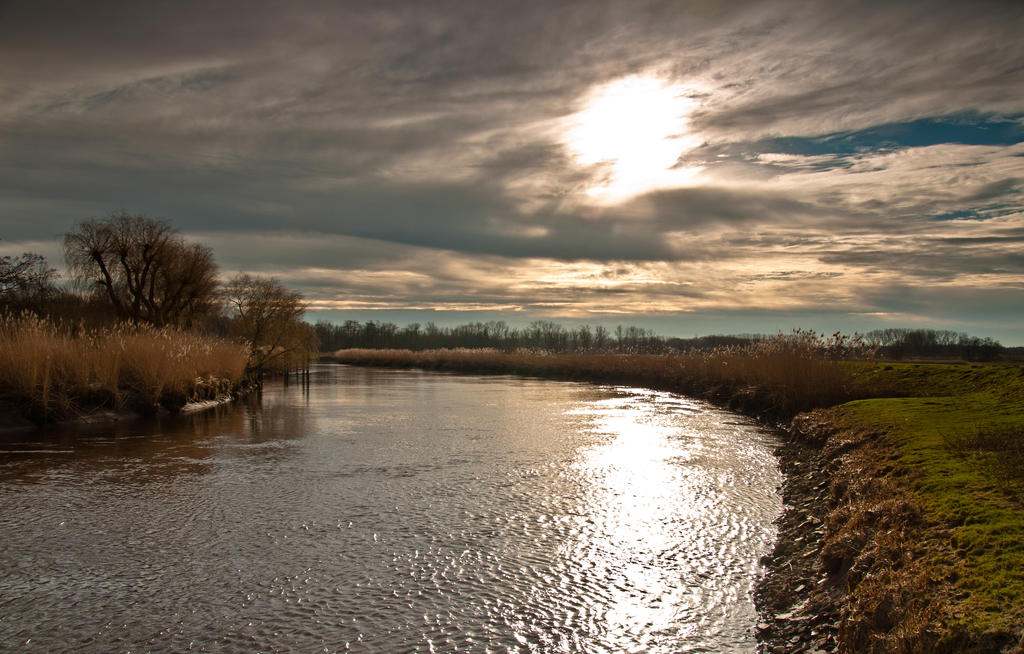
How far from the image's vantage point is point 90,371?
48.3 ft

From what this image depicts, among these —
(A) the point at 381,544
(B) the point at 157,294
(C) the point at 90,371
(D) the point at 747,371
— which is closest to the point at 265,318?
(B) the point at 157,294

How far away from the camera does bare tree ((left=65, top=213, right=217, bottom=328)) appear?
27.3m

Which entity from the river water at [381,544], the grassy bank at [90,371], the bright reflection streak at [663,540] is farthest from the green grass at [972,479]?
the grassy bank at [90,371]

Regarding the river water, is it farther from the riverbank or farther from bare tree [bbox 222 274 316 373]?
bare tree [bbox 222 274 316 373]

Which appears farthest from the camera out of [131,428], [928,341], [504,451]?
[928,341]

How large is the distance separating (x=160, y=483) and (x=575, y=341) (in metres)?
93.8

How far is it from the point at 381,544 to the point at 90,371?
12392 millimetres

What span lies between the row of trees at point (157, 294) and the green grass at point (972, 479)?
24990mm

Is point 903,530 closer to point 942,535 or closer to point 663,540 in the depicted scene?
point 942,535

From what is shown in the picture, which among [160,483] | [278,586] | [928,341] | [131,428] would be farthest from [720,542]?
[928,341]

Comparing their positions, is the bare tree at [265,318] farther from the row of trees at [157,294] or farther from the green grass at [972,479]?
the green grass at [972,479]

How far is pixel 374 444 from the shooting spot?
11.2m

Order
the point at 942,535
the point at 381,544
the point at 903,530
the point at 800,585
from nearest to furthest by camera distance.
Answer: the point at 942,535
the point at 903,530
the point at 800,585
the point at 381,544

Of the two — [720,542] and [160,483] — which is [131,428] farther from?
[720,542]
